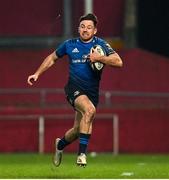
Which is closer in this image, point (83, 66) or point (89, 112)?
point (89, 112)

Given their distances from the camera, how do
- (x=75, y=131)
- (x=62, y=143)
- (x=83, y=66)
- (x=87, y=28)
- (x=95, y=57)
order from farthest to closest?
(x=62, y=143) < (x=75, y=131) < (x=83, y=66) < (x=87, y=28) < (x=95, y=57)

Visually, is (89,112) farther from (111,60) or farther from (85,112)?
(111,60)

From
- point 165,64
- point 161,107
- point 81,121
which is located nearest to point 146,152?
point 161,107

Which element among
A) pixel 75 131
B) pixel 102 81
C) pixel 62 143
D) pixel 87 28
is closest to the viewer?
pixel 87 28

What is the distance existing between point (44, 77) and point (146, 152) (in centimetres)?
328

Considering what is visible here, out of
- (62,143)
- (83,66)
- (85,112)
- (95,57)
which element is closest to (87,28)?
(95,57)

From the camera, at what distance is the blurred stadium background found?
2081cm

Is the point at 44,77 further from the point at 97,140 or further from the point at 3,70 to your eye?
the point at 97,140

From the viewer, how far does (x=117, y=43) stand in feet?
75.7

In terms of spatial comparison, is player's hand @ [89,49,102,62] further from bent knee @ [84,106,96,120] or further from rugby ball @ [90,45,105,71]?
bent knee @ [84,106,96,120]

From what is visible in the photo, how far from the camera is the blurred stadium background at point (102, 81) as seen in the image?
20812 millimetres

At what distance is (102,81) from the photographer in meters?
22.3

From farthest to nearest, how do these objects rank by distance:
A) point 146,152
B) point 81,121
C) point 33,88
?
point 33,88 → point 146,152 → point 81,121

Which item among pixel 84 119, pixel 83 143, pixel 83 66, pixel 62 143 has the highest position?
pixel 83 66
